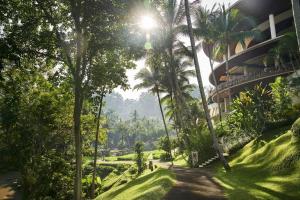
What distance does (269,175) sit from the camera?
55.6 feet

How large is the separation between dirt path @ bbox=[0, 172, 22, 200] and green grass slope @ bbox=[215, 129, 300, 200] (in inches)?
1070

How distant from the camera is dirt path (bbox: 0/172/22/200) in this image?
3684 cm

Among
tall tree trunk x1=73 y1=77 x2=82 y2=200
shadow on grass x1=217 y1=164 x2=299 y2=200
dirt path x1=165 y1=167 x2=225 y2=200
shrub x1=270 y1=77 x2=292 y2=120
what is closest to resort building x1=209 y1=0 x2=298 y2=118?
shrub x1=270 y1=77 x2=292 y2=120

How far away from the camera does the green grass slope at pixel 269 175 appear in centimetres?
1360

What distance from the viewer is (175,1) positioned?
3434 centimetres

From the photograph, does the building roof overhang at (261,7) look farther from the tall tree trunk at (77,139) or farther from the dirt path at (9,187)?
the dirt path at (9,187)

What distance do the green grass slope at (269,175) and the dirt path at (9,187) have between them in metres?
27.2

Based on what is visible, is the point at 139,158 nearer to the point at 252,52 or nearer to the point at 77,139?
the point at 252,52

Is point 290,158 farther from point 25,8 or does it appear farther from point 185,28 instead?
point 185,28

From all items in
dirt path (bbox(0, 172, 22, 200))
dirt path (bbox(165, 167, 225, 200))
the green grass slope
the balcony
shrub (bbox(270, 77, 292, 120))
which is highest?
the balcony

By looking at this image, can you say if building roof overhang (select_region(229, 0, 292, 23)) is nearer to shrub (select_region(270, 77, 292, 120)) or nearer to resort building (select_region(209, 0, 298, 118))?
resort building (select_region(209, 0, 298, 118))

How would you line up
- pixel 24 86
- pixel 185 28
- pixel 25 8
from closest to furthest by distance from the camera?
pixel 25 8
pixel 24 86
pixel 185 28

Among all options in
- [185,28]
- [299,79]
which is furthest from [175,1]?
[299,79]

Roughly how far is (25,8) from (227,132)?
21.7 meters
